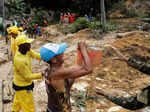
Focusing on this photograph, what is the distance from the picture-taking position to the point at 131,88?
15.4 feet

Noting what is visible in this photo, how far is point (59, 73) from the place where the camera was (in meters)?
1.74

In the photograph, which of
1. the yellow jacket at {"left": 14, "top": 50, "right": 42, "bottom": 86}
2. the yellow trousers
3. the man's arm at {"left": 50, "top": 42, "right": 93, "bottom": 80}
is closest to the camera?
the man's arm at {"left": 50, "top": 42, "right": 93, "bottom": 80}

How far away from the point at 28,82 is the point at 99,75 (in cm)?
285

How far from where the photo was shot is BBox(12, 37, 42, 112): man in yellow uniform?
2766 millimetres

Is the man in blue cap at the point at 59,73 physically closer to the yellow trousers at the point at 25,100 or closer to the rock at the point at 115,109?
the yellow trousers at the point at 25,100

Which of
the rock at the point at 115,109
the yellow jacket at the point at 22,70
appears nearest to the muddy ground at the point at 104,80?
the rock at the point at 115,109

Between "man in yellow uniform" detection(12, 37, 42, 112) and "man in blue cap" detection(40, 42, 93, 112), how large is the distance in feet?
3.07

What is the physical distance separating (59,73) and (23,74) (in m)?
1.20

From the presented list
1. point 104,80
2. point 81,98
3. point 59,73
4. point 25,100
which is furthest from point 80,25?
point 59,73

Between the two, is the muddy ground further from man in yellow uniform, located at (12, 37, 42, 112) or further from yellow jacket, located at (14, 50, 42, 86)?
yellow jacket, located at (14, 50, 42, 86)

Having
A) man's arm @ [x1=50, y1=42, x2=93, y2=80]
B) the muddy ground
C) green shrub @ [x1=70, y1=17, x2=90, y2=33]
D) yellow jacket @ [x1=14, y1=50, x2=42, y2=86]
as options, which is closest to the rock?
the muddy ground

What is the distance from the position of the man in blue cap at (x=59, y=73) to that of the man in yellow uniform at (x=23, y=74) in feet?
3.07

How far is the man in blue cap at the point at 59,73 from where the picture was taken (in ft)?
5.49

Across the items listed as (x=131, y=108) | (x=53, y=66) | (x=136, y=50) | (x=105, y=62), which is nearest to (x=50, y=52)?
(x=53, y=66)
